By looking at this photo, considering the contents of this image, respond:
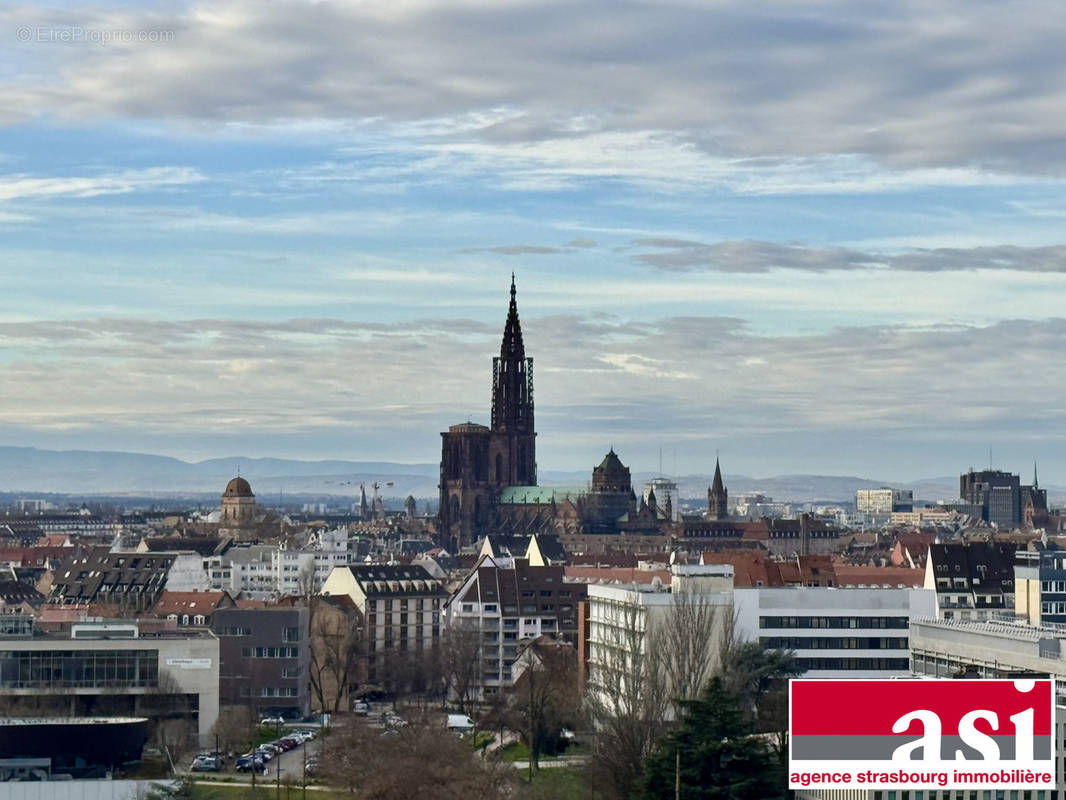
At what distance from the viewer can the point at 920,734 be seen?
22.1 meters

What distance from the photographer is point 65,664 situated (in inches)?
3546

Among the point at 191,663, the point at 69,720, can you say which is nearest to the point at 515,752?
the point at 191,663

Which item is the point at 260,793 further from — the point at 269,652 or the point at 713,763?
the point at 269,652

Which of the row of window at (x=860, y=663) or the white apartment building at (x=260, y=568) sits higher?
the white apartment building at (x=260, y=568)

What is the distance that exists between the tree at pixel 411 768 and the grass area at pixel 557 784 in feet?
3.16

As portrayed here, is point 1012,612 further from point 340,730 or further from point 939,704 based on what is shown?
point 939,704

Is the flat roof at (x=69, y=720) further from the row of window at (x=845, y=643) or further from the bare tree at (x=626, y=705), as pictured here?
the row of window at (x=845, y=643)

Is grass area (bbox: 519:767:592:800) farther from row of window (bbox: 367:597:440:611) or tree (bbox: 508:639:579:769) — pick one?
row of window (bbox: 367:597:440:611)

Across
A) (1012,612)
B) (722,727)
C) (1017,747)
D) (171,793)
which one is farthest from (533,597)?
(1017,747)

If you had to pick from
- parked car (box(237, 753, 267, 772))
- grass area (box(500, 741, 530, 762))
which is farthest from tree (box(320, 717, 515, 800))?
grass area (box(500, 741, 530, 762))

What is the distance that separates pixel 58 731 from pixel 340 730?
10.8m

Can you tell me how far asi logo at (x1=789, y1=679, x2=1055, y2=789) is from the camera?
72.1 ft

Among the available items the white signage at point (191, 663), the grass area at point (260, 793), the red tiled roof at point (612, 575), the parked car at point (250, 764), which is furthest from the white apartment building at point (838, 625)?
the grass area at point (260, 793)

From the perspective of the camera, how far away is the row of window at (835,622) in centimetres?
9438
